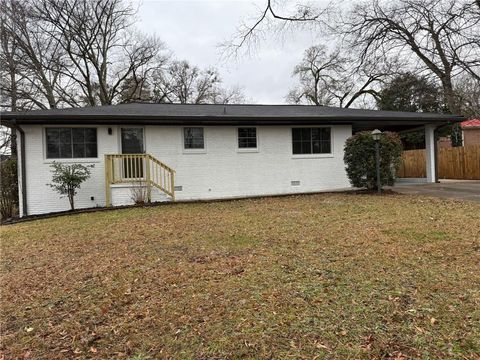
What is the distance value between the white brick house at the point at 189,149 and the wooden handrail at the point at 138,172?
33 millimetres

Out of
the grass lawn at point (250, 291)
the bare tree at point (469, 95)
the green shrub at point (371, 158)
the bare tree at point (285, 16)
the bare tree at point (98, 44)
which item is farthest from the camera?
the bare tree at point (469, 95)

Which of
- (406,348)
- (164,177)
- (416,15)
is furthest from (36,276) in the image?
(416,15)

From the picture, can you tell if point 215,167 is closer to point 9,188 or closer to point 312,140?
point 312,140

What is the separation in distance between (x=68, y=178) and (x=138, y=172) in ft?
6.51

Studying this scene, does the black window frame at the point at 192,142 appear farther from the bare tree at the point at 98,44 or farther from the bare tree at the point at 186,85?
the bare tree at the point at 186,85

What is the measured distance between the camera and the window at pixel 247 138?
12008mm

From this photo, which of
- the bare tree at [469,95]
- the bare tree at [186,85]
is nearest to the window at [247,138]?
the bare tree at [186,85]

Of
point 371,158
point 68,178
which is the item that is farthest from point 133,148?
point 371,158

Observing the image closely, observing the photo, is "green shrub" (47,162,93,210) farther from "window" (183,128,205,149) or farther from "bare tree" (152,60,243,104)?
"bare tree" (152,60,243,104)

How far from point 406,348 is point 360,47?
15236mm

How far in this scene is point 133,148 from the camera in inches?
440

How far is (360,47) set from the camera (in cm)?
1517

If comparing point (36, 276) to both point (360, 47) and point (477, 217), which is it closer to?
point (477, 217)

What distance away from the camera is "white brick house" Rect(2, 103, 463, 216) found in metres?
10.2
